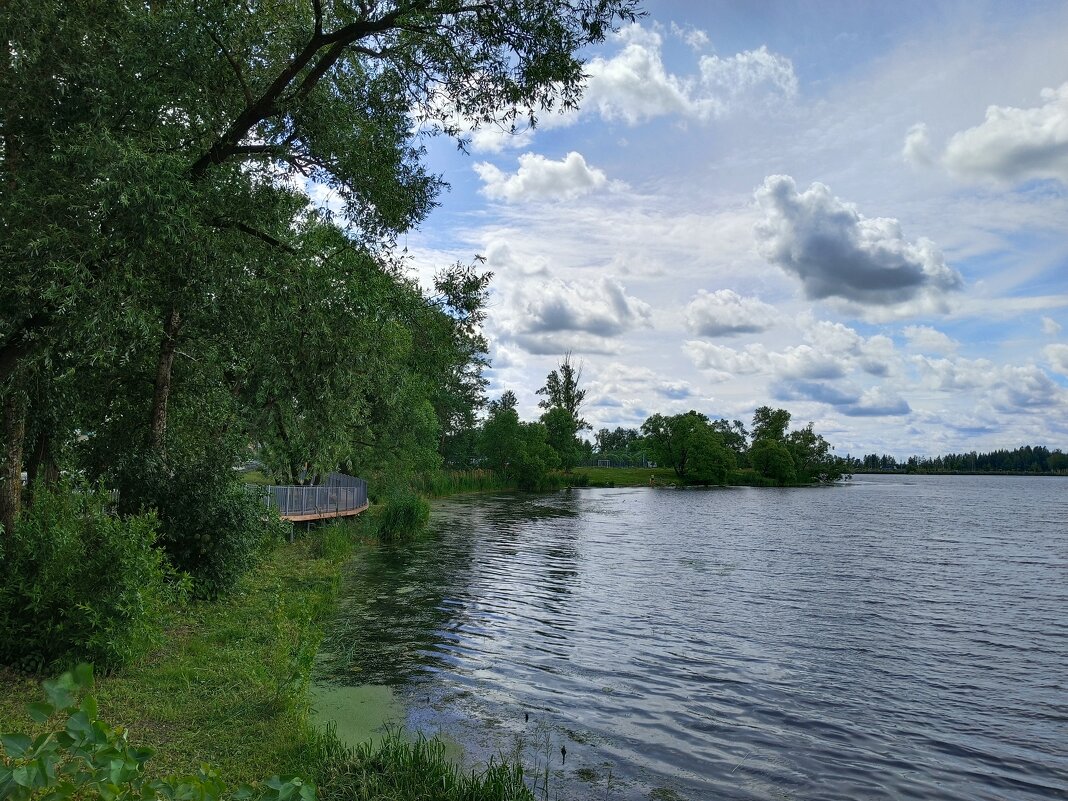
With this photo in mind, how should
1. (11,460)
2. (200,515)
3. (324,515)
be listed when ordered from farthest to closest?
(324,515), (200,515), (11,460)

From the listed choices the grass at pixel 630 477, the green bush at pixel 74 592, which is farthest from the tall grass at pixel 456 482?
the green bush at pixel 74 592

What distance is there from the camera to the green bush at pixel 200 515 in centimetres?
1372

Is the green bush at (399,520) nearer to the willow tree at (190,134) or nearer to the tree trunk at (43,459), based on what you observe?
the tree trunk at (43,459)

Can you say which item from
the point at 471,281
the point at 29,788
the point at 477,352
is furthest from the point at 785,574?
the point at 477,352

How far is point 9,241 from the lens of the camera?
28.8 feet

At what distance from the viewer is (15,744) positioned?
2580mm

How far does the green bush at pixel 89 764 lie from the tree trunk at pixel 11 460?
1092 centimetres

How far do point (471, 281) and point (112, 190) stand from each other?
6861 mm

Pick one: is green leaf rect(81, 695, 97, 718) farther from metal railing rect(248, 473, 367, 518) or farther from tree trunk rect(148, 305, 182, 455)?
metal railing rect(248, 473, 367, 518)

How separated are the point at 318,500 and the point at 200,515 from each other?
1611 cm

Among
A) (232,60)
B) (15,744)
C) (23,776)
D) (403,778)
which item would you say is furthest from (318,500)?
(23,776)

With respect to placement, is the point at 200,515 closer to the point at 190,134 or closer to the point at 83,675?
the point at 190,134

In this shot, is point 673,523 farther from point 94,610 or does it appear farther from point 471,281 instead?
point 94,610

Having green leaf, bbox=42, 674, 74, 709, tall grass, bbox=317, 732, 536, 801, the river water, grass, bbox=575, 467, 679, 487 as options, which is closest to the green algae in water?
the river water
